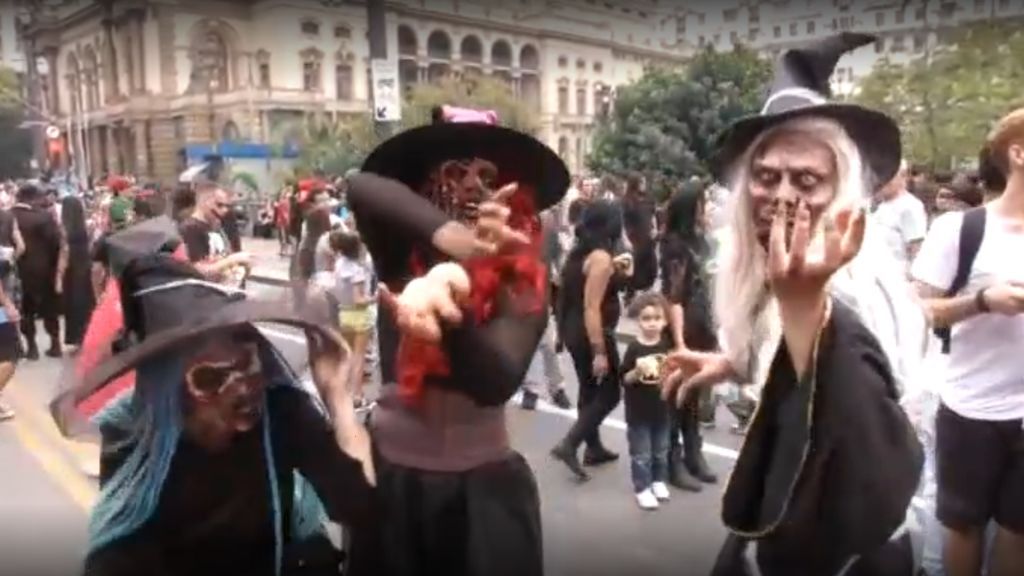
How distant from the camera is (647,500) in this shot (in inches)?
198

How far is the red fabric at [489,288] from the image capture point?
78.5 inches

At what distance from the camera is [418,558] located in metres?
2.14

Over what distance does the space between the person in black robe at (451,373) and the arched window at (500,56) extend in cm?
4261

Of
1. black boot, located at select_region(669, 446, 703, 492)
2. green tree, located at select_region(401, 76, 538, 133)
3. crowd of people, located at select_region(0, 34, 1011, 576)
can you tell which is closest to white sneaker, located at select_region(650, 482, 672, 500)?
black boot, located at select_region(669, 446, 703, 492)

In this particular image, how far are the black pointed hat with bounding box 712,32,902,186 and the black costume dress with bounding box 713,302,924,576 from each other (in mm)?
375

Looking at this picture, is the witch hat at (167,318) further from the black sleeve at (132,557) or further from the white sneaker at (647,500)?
the white sneaker at (647,500)

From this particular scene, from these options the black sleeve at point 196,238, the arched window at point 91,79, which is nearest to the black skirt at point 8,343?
the black sleeve at point 196,238

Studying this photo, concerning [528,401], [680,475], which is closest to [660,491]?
[680,475]

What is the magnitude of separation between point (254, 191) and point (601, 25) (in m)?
13.0

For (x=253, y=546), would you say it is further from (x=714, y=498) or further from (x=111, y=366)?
(x=714, y=498)

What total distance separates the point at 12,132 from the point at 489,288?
150 ft

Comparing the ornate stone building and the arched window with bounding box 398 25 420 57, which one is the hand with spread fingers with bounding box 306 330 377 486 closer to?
the ornate stone building

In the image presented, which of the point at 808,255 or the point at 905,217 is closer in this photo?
the point at 808,255

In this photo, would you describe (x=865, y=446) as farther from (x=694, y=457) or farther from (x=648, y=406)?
(x=694, y=457)
